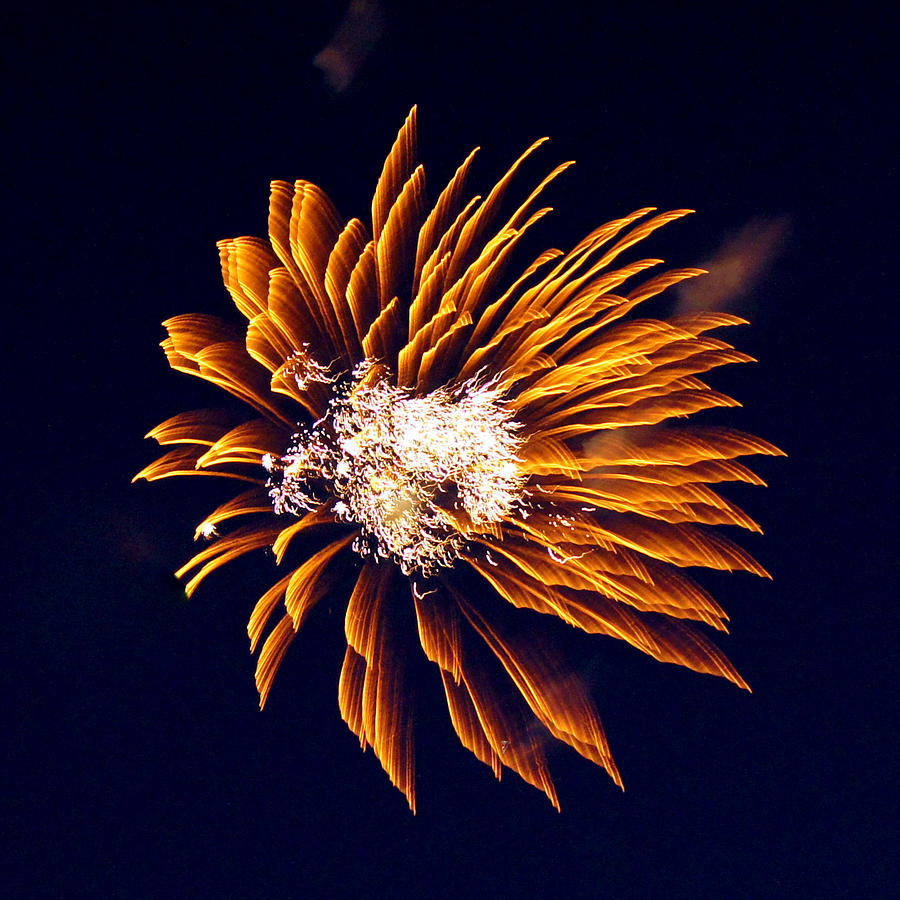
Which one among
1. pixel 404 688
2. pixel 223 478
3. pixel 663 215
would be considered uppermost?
pixel 663 215

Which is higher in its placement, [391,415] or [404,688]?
[391,415]

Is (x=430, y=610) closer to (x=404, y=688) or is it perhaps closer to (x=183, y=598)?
(x=404, y=688)

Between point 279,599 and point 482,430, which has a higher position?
point 482,430

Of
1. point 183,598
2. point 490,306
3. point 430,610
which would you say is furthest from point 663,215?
point 183,598

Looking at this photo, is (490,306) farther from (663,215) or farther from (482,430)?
(663,215)

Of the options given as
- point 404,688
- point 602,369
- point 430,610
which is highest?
point 602,369

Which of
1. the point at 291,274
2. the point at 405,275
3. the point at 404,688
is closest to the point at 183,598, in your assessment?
the point at 404,688
